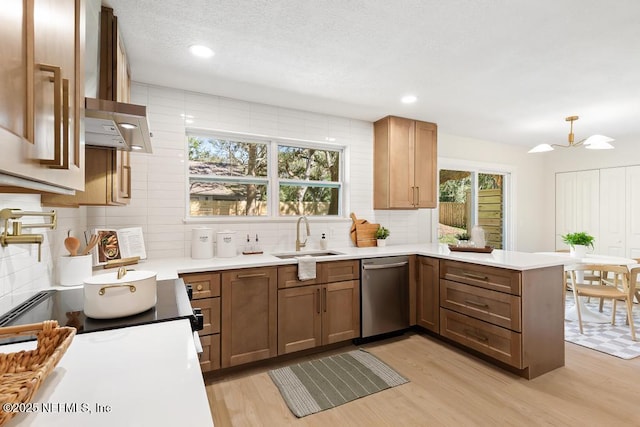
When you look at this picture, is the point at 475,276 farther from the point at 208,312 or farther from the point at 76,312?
the point at 76,312

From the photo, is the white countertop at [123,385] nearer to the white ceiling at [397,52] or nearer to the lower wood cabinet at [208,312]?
the lower wood cabinet at [208,312]

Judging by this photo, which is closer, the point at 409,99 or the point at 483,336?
the point at 483,336

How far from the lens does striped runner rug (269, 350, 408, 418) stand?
2133mm

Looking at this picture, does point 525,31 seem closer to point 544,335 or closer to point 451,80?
point 451,80

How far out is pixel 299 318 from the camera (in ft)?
8.83

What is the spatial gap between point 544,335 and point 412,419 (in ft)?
4.52

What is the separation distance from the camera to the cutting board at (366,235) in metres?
3.66

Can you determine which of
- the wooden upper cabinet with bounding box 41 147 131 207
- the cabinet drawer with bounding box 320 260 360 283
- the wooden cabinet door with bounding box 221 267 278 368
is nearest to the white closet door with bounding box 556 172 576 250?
the cabinet drawer with bounding box 320 260 360 283

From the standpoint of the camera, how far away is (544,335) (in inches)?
97.3

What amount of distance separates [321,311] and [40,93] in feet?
8.29

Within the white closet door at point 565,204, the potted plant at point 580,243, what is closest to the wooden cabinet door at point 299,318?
the potted plant at point 580,243

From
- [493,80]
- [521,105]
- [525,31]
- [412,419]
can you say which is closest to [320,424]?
[412,419]

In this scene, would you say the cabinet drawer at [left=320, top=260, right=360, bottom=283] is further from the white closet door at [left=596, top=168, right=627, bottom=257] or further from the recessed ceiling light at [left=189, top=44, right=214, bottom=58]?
the white closet door at [left=596, top=168, right=627, bottom=257]

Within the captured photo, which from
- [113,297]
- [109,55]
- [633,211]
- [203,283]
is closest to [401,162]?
[203,283]
